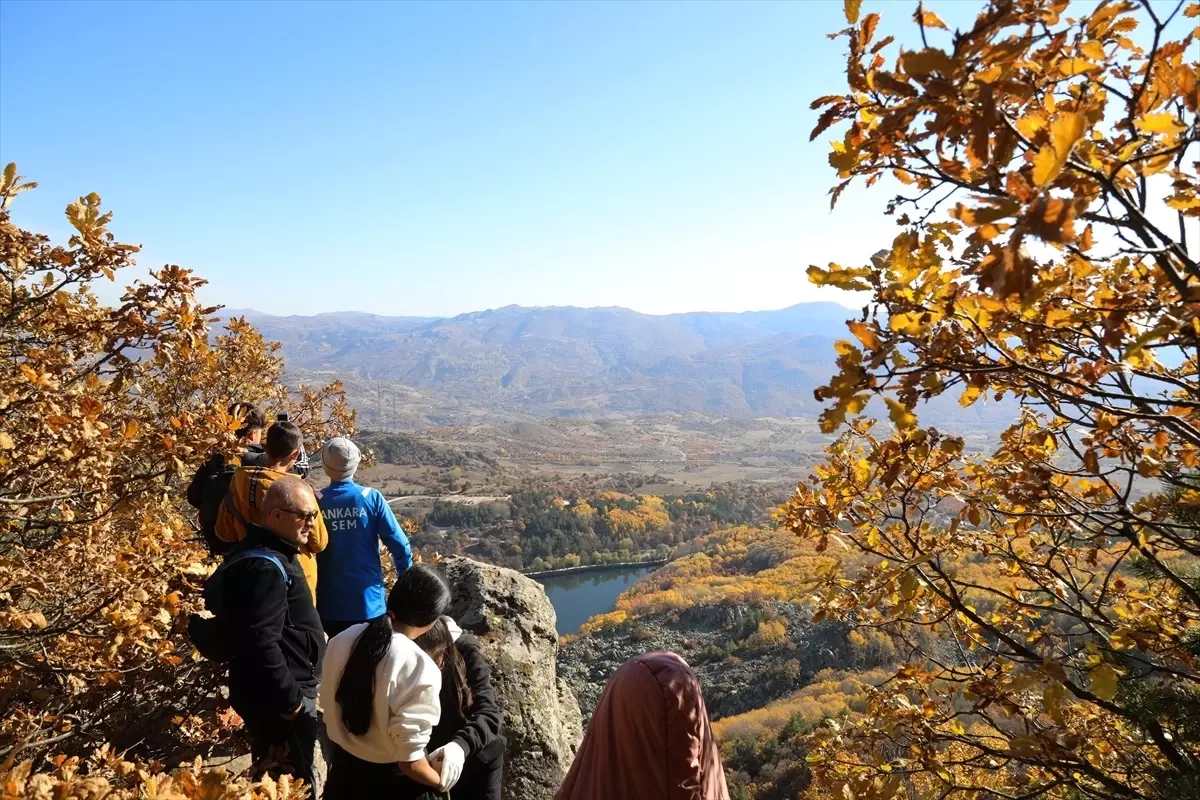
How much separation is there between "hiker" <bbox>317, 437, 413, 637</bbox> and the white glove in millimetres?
1452

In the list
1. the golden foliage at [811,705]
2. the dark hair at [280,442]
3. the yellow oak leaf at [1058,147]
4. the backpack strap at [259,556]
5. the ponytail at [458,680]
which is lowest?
the golden foliage at [811,705]

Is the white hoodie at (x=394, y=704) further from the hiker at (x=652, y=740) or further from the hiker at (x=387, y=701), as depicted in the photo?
the hiker at (x=652, y=740)

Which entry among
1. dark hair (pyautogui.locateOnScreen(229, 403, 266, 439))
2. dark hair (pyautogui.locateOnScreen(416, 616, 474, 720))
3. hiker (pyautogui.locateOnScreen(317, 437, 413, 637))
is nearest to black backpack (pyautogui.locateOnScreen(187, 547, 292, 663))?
dark hair (pyautogui.locateOnScreen(416, 616, 474, 720))

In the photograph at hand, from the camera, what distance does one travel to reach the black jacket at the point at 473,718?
2545 mm

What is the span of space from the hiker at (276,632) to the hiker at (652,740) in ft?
4.15

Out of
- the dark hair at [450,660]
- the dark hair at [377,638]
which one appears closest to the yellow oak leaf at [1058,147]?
the dark hair at [377,638]

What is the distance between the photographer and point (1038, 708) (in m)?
3.96

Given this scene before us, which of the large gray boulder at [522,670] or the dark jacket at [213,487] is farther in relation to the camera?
the large gray boulder at [522,670]

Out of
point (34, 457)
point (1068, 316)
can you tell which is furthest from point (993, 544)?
point (34, 457)

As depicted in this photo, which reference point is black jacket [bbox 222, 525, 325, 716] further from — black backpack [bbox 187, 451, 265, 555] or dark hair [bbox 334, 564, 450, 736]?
black backpack [bbox 187, 451, 265, 555]

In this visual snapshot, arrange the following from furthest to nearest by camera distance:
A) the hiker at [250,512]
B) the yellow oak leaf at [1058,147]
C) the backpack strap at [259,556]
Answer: the hiker at [250,512] → the backpack strap at [259,556] → the yellow oak leaf at [1058,147]

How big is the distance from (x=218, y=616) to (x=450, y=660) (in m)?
0.90

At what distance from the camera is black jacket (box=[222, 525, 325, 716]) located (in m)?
2.46

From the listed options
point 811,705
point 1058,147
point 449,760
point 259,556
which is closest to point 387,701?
point 449,760
